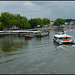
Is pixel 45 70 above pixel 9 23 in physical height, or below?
below

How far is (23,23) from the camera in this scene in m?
117

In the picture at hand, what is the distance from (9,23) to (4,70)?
8674cm

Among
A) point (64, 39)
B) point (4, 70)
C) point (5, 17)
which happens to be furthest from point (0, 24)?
point (4, 70)

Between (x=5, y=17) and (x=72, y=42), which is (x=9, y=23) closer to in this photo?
(x=5, y=17)

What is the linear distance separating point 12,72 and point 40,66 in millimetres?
4209

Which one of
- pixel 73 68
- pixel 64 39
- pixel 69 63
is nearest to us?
pixel 73 68

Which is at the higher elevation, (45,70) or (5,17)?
(5,17)

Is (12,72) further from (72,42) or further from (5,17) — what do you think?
(5,17)

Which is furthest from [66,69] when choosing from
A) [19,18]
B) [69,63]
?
[19,18]

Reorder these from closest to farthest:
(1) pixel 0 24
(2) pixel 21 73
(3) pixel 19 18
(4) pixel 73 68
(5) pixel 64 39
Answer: (2) pixel 21 73, (4) pixel 73 68, (5) pixel 64 39, (1) pixel 0 24, (3) pixel 19 18

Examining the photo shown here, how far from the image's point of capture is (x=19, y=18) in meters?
115

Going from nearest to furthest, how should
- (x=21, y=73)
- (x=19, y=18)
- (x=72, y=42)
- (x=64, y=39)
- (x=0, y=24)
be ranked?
(x=21, y=73), (x=72, y=42), (x=64, y=39), (x=0, y=24), (x=19, y=18)

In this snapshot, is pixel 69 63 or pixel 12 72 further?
pixel 69 63

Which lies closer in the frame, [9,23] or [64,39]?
[64,39]
